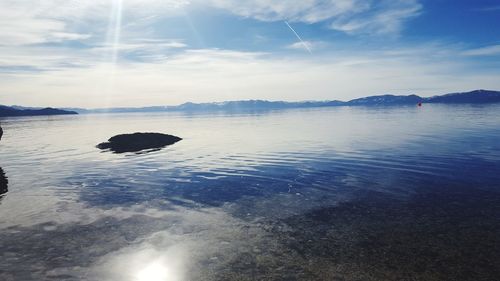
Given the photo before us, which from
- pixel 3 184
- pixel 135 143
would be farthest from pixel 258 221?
pixel 135 143

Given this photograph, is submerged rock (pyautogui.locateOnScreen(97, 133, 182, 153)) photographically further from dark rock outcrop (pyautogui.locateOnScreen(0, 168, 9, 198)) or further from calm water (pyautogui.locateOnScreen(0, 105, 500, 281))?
dark rock outcrop (pyautogui.locateOnScreen(0, 168, 9, 198))

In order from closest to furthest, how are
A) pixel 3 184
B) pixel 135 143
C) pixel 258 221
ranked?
pixel 258 221
pixel 3 184
pixel 135 143

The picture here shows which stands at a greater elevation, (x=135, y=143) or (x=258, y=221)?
(x=135, y=143)

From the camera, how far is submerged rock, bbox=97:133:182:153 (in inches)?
2158

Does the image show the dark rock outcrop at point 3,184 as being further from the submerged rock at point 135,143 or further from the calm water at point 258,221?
the submerged rock at point 135,143

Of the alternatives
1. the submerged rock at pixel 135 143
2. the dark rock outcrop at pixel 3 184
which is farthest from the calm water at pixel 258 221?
the submerged rock at pixel 135 143

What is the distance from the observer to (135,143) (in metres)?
56.6

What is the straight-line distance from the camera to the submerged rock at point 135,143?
180ft

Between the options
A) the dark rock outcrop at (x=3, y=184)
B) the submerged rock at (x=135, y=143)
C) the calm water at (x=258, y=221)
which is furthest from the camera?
the submerged rock at (x=135, y=143)

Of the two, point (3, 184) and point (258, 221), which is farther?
point (3, 184)

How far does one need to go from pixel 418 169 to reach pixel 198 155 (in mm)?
26226

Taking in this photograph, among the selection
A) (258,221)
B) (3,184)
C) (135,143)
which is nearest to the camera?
(258,221)

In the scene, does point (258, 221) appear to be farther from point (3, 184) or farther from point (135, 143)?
point (135, 143)

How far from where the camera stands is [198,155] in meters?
45.1
